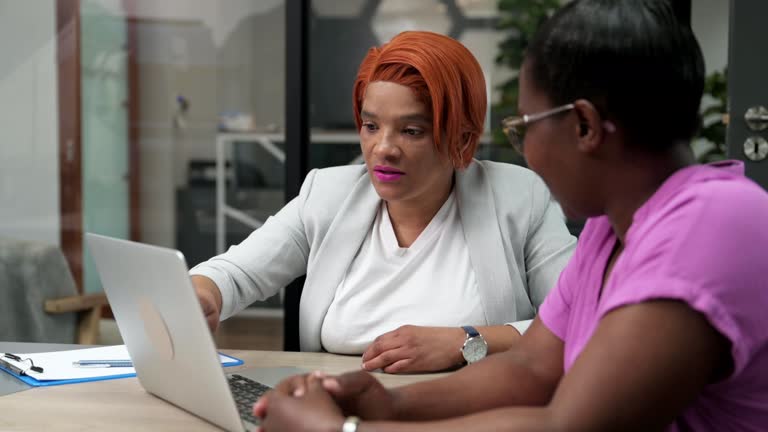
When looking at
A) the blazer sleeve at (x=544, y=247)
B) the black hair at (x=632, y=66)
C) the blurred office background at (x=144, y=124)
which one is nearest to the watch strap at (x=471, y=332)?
the blazer sleeve at (x=544, y=247)

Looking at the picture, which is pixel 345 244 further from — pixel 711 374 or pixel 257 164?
pixel 257 164

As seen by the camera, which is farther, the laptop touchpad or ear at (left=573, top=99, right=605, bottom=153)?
the laptop touchpad

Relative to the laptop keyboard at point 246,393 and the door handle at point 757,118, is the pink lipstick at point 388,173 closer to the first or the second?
the laptop keyboard at point 246,393

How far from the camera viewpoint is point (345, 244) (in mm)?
1879

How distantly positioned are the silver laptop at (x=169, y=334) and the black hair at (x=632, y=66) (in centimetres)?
48

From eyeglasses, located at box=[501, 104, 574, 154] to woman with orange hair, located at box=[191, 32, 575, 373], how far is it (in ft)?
2.25

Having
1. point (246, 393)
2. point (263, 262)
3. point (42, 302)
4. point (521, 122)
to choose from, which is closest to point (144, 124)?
point (42, 302)

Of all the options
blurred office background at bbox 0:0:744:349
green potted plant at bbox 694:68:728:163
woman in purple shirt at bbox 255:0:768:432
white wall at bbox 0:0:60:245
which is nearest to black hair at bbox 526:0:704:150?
woman in purple shirt at bbox 255:0:768:432

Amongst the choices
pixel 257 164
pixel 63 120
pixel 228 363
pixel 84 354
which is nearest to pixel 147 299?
pixel 228 363

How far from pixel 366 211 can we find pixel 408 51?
35 cm

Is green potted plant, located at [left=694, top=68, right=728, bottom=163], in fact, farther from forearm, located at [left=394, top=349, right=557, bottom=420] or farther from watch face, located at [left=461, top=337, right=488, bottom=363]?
forearm, located at [left=394, top=349, right=557, bottom=420]

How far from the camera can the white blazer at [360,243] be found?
70.7 inches

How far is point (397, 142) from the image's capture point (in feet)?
5.86

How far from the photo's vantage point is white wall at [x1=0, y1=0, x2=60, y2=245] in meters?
3.55
